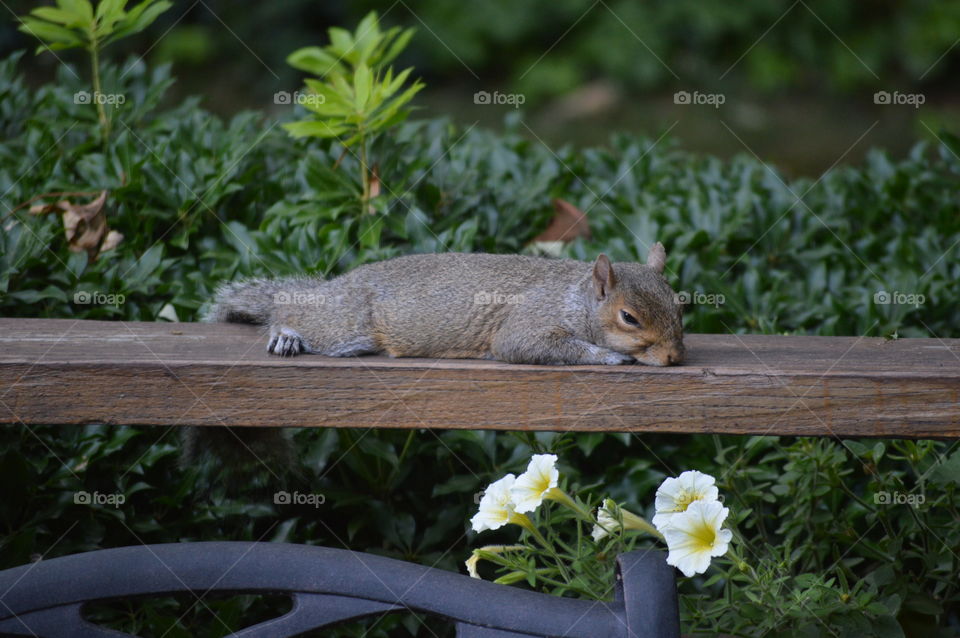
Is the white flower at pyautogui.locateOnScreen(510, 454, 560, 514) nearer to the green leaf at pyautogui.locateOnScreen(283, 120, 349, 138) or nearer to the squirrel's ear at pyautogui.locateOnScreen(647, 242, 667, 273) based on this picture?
the squirrel's ear at pyautogui.locateOnScreen(647, 242, 667, 273)

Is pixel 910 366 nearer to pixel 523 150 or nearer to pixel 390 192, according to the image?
pixel 390 192

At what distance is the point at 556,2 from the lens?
10.1 meters

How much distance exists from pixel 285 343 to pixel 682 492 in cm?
96

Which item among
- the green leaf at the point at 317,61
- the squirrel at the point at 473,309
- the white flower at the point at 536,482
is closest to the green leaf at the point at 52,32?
the green leaf at the point at 317,61

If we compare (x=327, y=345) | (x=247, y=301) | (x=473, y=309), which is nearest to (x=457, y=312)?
(x=473, y=309)

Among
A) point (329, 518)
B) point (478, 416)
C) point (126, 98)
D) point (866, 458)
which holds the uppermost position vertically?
point (126, 98)

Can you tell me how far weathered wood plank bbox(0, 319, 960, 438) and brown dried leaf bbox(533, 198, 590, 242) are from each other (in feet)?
4.74

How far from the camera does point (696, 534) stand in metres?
1.93

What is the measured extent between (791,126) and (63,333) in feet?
26.1

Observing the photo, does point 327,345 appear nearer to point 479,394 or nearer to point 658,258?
point 479,394

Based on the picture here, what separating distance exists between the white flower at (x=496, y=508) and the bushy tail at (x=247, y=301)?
36.6 inches

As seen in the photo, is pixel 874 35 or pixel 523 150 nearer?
pixel 523 150

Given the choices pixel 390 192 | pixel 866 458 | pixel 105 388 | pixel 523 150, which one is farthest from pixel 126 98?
pixel 866 458

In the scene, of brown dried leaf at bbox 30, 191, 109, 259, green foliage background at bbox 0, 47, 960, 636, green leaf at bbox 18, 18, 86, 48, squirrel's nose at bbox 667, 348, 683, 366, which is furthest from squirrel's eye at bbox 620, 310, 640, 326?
green leaf at bbox 18, 18, 86, 48
